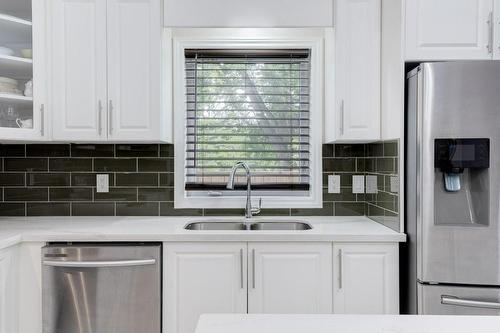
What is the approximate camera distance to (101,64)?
225cm

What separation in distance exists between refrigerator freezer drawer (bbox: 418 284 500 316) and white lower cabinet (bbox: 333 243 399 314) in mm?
161

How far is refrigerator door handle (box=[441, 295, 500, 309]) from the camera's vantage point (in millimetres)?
Result: 1828

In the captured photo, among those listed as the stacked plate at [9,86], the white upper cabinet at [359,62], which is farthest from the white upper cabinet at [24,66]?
the white upper cabinet at [359,62]

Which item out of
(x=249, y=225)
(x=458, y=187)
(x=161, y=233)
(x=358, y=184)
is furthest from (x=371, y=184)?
(x=161, y=233)

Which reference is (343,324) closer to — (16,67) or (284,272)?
(284,272)

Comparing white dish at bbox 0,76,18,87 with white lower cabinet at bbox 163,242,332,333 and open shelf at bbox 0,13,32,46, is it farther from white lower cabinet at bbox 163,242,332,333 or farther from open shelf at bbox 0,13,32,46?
white lower cabinet at bbox 163,242,332,333

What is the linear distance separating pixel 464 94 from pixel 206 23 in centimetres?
140

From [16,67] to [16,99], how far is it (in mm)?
178

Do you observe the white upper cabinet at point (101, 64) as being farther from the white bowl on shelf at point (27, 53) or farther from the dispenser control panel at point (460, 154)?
the dispenser control panel at point (460, 154)

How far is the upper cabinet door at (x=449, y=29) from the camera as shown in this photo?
6.55 feet

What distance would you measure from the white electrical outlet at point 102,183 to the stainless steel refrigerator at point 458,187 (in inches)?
74.2

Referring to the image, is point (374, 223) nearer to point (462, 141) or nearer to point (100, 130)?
point (462, 141)

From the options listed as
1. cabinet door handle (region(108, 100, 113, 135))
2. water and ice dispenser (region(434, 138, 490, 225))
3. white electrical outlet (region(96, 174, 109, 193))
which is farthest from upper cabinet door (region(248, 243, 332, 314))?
white electrical outlet (region(96, 174, 109, 193))

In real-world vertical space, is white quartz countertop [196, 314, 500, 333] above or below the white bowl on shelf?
below
